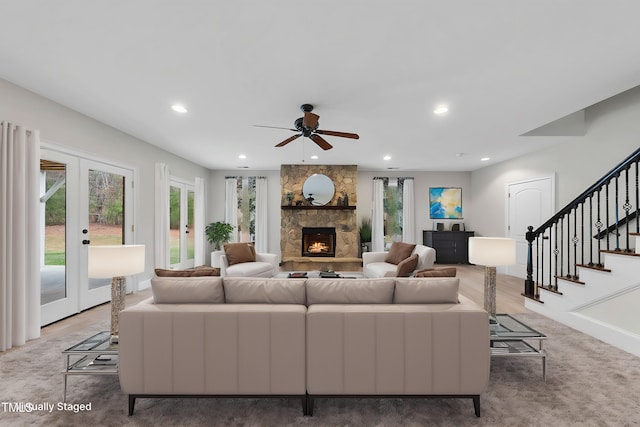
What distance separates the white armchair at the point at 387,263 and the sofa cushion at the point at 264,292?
258cm

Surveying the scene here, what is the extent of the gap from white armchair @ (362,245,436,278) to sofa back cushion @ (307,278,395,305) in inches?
91.4

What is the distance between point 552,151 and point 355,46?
16.5 feet

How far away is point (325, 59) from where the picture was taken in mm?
2488

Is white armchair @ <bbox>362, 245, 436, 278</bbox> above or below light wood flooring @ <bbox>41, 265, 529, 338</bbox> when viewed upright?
above

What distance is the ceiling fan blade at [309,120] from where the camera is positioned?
3.22m

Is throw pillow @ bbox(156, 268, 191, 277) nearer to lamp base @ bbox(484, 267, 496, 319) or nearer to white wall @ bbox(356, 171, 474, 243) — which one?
lamp base @ bbox(484, 267, 496, 319)

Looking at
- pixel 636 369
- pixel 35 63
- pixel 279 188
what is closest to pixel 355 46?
pixel 35 63

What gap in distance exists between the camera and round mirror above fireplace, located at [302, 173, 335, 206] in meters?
7.46

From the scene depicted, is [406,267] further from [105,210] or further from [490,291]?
[105,210]

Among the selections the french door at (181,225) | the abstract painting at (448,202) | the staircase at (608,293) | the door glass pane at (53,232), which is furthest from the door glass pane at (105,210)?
the abstract painting at (448,202)

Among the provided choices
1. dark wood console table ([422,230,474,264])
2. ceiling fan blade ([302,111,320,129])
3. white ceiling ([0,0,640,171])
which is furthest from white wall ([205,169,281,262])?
ceiling fan blade ([302,111,320,129])

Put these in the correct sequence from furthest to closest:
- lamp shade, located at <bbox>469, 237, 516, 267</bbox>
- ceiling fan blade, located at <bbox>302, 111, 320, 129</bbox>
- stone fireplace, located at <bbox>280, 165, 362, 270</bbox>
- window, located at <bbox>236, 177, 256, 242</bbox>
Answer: window, located at <bbox>236, 177, 256, 242</bbox> → stone fireplace, located at <bbox>280, 165, 362, 270</bbox> → ceiling fan blade, located at <bbox>302, 111, 320, 129</bbox> → lamp shade, located at <bbox>469, 237, 516, 267</bbox>

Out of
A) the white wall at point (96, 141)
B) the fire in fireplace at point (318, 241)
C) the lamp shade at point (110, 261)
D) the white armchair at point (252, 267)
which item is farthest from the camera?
the fire in fireplace at point (318, 241)

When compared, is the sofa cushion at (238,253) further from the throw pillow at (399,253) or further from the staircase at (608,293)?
the staircase at (608,293)
